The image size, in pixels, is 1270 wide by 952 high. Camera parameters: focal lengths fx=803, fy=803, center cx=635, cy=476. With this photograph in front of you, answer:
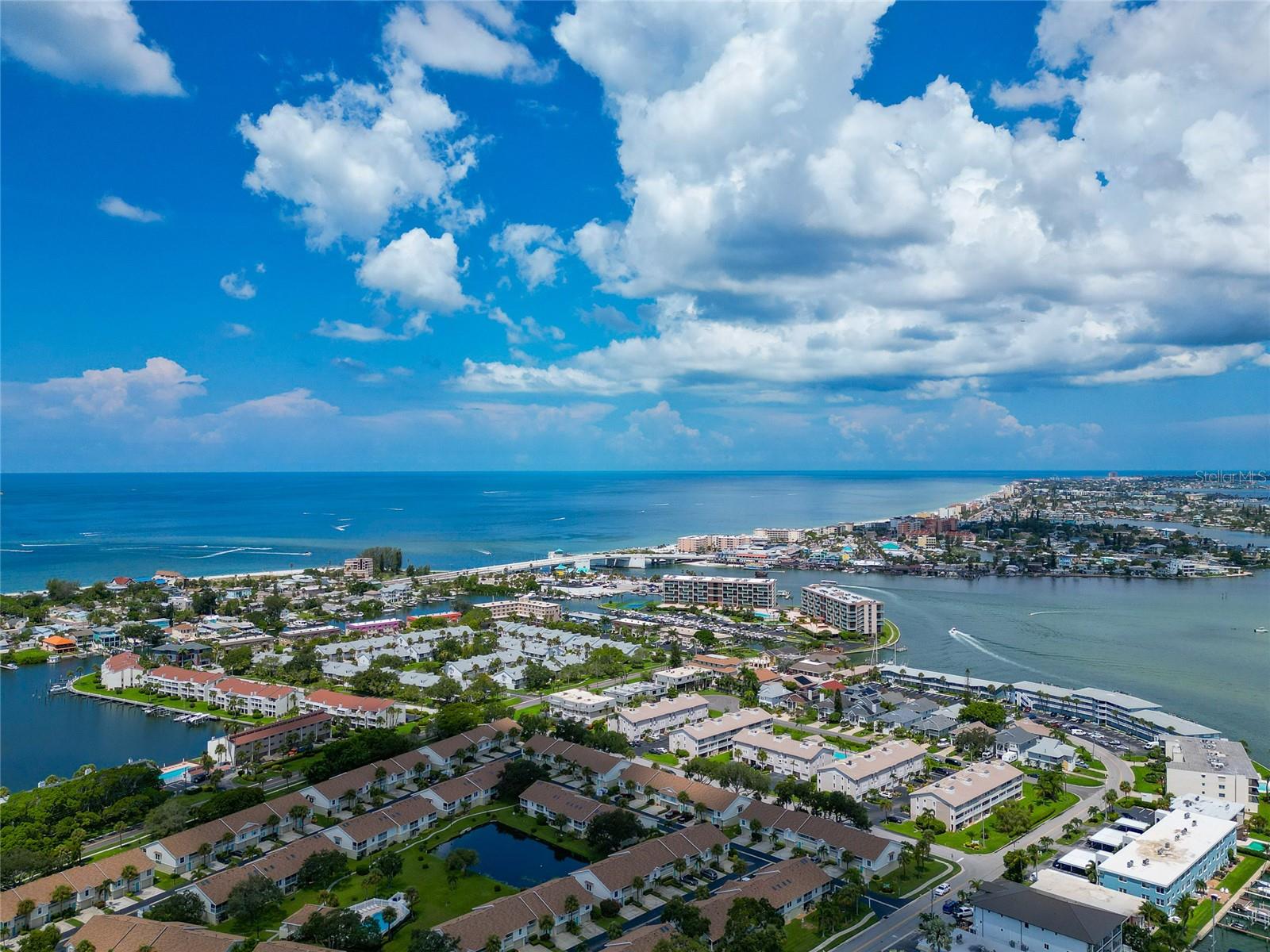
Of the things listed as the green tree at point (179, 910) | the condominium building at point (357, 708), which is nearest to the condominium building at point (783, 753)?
the condominium building at point (357, 708)

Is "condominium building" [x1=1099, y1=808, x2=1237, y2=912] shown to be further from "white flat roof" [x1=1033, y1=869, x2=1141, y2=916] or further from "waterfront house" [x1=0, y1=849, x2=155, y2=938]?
"waterfront house" [x1=0, y1=849, x2=155, y2=938]

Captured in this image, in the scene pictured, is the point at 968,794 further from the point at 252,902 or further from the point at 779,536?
the point at 779,536

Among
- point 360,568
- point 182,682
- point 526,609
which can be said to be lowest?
point 182,682

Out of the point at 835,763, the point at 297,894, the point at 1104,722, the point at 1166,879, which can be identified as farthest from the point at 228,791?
the point at 1104,722

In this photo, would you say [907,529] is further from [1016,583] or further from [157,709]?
[157,709]

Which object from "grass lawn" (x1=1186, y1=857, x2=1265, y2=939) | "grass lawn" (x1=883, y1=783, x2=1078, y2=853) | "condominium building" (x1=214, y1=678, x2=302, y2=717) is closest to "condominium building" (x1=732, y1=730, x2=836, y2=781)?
"grass lawn" (x1=883, y1=783, x2=1078, y2=853)

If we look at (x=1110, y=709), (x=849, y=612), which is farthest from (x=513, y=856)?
(x=849, y=612)

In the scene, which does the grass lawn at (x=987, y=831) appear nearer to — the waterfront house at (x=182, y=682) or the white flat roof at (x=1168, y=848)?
the white flat roof at (x=1168, y=848)
